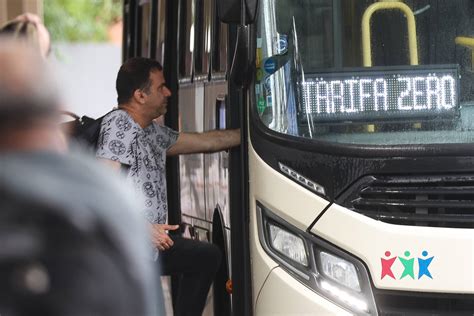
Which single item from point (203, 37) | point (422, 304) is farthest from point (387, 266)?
point (203, 37)

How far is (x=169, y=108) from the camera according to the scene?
382 inches

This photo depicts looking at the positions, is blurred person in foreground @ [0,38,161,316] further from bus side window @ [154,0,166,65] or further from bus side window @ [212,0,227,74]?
bus side window @ [154,0,166,65]

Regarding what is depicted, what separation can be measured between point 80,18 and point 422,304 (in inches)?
1701

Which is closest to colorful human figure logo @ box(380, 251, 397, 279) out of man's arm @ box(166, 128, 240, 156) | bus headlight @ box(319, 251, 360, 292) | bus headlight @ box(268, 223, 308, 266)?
bus headlight @ box(319, 251, 360, 292)

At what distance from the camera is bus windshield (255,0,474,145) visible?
619 centimetres

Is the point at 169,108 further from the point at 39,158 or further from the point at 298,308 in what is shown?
the point at 39,158

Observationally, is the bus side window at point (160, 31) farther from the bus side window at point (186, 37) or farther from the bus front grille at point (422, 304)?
the bus front grille at point (422, 304)

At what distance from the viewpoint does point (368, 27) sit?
6344 millimetres

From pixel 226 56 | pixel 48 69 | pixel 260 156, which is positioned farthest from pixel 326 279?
pixel 48 69

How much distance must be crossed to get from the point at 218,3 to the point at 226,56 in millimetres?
1286

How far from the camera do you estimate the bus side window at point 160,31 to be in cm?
1038

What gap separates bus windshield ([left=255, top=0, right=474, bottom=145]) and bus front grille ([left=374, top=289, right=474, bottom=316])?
698 mm

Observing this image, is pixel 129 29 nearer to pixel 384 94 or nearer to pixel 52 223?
pixel 384 94

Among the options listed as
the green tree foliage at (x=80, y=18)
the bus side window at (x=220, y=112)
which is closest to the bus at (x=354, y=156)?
the bus side window at (x=220, y=112)
